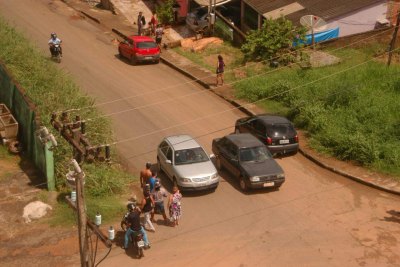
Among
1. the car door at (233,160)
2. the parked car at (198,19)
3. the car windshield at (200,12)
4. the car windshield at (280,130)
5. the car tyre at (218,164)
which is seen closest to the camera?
the car door at (233,160)

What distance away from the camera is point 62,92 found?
24672mm

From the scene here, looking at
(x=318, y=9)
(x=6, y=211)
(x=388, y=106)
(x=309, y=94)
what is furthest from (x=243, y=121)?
(x=318, y=9)

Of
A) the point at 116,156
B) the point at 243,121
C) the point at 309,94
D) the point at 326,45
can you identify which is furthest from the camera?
the point at 326,45

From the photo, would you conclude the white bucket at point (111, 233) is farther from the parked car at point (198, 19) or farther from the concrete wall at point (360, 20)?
the parked car at point (198, 19)

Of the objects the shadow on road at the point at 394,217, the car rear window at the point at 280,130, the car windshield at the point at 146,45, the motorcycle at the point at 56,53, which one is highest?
the car windshield at the point at 146,45

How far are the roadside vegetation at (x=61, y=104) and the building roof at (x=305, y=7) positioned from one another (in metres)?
14.7

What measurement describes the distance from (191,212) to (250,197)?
7.65 ft

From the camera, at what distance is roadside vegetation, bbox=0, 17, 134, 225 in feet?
68.3

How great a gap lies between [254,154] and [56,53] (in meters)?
16.3

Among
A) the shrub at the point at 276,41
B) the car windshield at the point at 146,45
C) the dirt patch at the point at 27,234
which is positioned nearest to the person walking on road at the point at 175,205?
the dirt patch at the point at 27,234

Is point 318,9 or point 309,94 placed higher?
point 318,9

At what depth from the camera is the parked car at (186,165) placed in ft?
69.0

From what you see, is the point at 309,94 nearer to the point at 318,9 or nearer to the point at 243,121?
the point at 243,121

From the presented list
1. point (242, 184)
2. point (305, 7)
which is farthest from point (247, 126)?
point (305, 7)
